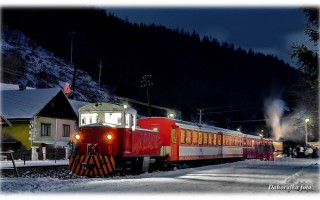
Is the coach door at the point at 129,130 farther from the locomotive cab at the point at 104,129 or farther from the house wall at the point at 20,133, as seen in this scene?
the house wall at the point at 20,133

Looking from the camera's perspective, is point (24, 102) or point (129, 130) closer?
point (129, 130)

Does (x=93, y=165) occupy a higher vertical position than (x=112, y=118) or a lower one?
lower

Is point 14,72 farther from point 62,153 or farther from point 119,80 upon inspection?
point 62,153

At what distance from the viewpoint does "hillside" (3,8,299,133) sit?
11312 cm

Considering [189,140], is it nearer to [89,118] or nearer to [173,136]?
[173,136]

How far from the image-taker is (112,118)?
23594 millimetres

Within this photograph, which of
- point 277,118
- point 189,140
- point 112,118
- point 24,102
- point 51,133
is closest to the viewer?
point 112,118

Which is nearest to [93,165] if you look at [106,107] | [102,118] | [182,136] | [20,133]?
[102,118]

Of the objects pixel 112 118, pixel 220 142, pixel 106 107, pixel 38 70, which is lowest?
pixel 220 142

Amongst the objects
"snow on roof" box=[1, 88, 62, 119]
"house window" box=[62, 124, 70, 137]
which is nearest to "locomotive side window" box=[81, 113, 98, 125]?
"snow on roof" box=[1, 88, 62, 119]

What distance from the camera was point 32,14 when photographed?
120 m

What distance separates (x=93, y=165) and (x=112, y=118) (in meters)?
2.40

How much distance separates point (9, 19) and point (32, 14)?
47.0 ft
